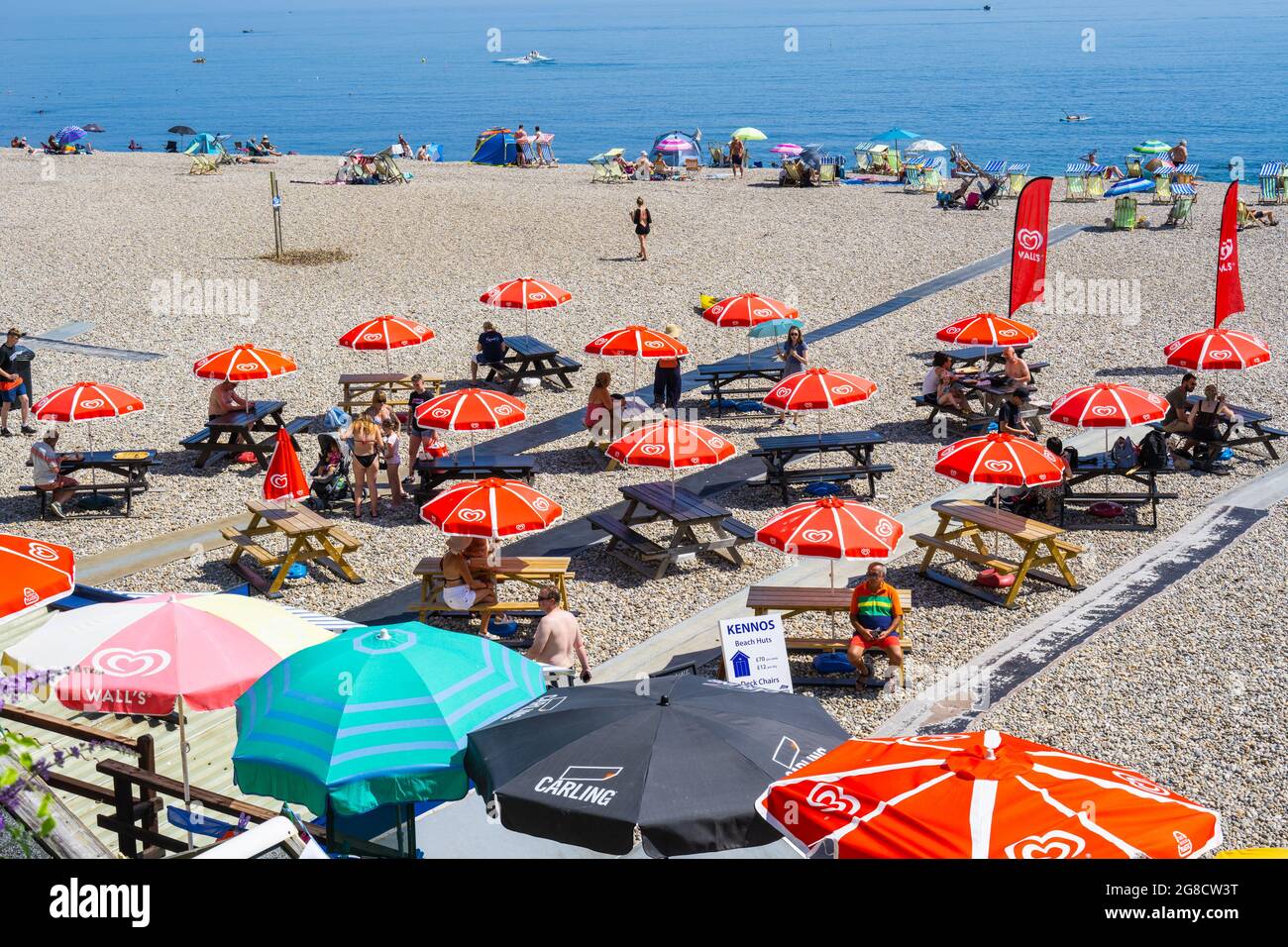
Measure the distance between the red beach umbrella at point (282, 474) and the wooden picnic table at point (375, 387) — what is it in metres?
5.67

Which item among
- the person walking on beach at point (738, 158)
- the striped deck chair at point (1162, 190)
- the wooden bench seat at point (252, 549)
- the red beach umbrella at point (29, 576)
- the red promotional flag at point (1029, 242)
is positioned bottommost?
the wooden bench seat at point (252, 549)

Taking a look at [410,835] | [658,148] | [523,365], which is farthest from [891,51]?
[410,835]

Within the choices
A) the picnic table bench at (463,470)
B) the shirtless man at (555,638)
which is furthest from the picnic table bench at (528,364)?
the shirtless man at (555,638)

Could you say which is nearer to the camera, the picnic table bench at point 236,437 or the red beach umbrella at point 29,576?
the red beach umbrella at point 29,576

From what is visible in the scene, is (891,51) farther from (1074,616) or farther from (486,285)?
(1074,616)

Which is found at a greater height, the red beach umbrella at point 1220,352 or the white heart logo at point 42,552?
the red beach umbrella at point 1220,352

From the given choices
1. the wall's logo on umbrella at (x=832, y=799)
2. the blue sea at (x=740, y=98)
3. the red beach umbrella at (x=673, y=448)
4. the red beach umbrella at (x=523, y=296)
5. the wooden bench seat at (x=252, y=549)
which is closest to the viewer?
the wall's logo on umbrella at (x=832, y=799)

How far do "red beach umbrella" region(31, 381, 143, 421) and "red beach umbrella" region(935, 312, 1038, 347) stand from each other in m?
11.4

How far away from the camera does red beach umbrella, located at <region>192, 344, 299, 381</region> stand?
1675cm

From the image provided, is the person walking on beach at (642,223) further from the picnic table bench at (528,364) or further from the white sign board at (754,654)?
the white sign board at (754,654)

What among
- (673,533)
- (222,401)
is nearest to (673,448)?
(673,533)

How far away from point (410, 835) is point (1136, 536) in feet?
31.7

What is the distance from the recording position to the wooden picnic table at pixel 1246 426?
16938 millimetres

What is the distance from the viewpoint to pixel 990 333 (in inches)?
750
